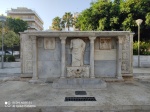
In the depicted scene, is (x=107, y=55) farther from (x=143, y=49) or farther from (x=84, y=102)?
(x=143, y=49)

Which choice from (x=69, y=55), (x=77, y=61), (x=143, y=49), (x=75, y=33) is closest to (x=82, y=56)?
(x=77, y=61)

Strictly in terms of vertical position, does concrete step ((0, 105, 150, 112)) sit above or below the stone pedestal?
below

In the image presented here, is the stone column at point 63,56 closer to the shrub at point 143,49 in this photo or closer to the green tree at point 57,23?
the shrub at point 143,49

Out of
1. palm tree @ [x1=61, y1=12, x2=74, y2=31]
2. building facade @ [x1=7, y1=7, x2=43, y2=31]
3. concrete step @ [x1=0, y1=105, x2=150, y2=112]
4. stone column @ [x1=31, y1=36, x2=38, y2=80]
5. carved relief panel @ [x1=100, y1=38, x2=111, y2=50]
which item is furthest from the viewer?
building facade @ [x1=7, y1=7, x2=43, y2=31]

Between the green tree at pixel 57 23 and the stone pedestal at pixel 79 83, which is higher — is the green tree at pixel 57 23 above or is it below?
above

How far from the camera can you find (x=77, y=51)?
25.0 ft

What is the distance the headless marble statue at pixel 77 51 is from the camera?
761cm

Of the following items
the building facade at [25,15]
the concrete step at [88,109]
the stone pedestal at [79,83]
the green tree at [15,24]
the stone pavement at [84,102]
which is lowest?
the concrete step at [88,109]

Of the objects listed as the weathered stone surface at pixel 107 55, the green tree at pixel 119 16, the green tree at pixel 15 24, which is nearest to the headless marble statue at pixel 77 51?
the weathered stone surface at pixel 107 55

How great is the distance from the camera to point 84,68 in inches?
300

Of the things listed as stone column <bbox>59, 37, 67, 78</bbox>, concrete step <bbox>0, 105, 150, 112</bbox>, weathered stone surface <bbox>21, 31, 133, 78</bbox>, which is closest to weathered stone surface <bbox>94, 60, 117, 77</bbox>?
weathered stone surface <bbox>21, 31, 133, 78</bbox>

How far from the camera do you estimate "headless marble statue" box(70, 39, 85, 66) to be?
7.61m

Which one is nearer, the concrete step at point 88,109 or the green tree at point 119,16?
the concrete step at point 88,109

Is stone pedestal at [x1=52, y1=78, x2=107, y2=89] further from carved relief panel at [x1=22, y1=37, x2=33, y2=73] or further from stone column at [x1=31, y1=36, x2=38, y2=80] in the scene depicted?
carved relief panel at [x1=22, y1=37, x2=33, y2=73]
